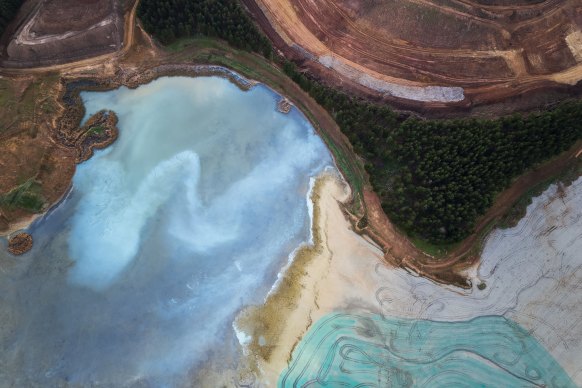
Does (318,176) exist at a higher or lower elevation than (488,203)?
lower

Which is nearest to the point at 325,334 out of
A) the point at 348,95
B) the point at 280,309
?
the point at 280,309

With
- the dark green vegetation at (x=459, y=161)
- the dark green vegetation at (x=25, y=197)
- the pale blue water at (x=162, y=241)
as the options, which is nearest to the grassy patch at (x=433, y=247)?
the dark green vegetation at (x=459, y=161)

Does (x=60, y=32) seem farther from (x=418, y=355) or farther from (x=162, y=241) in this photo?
(x=418, y=355)

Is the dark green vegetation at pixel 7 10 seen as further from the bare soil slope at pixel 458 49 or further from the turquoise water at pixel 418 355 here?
the turquoise water at pixel 418 355

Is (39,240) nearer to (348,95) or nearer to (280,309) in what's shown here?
(280,309)

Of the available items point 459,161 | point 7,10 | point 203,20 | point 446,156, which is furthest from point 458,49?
point 7,10

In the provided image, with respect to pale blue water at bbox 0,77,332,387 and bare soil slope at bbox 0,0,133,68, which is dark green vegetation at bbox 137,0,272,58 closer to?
bare soil slope at bbox 0,0,133,68
